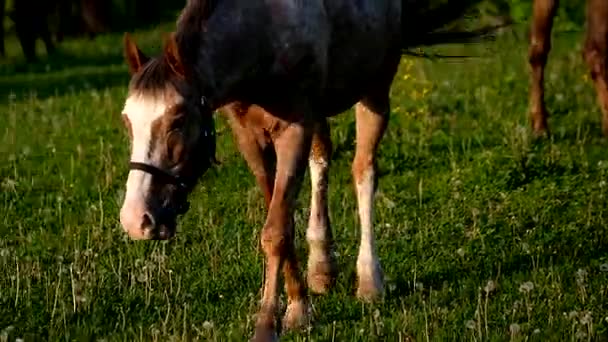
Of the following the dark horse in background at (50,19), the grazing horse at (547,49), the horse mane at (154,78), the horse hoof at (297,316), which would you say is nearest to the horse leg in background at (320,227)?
the horse hoof at (297,316)

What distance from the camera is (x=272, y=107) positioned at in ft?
22.6

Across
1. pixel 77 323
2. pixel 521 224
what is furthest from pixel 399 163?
pixel 77 323

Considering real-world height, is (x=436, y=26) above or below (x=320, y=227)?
above

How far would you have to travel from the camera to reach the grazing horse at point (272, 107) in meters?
6.09

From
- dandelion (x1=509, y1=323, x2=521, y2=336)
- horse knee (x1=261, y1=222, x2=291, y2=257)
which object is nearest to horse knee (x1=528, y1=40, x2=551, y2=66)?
dandelion (x1=509, y1=323, x2=521, y2=336)

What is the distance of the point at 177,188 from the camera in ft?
20.3

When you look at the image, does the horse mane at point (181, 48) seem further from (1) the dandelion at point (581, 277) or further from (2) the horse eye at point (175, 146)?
(1) the dandelion at point (581, 277)

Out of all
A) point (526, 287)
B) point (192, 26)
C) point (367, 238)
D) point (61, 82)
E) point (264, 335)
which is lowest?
point (264, 335)

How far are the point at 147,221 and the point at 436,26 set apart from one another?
3478mm

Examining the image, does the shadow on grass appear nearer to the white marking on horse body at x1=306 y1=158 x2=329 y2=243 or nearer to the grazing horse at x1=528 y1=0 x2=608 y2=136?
the grazing horse at x1=528 y1=0 x2=608 y2=136

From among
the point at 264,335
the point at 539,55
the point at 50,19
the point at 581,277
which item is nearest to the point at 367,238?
the point at 581,277

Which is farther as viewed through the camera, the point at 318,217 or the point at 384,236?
the point at 384,236

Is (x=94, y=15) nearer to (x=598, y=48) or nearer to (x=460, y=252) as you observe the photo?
(x=598, y=48)

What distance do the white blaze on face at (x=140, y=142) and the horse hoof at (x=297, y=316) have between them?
1366 millimetres
